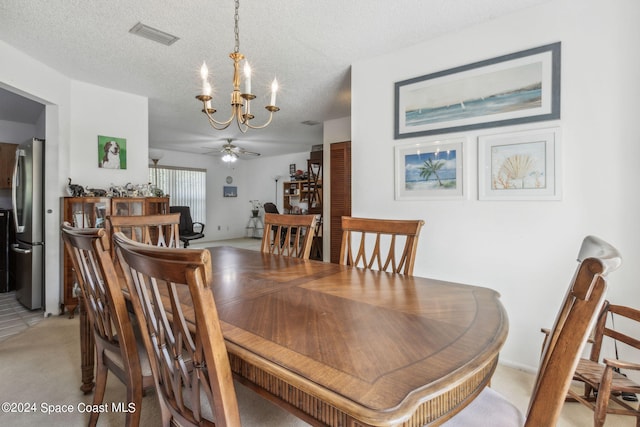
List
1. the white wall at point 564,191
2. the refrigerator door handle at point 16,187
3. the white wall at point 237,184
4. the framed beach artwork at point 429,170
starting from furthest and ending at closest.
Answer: the white wall at point 237,184, the refrigerator door handle at point 16,187, the framed beach artwork at point 429,170, the white wall at point 564,191

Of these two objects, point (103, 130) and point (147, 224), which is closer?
point (147, 224)

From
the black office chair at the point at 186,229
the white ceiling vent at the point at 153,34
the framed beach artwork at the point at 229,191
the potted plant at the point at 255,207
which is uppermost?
the white ceiling vent at the point at 153,34

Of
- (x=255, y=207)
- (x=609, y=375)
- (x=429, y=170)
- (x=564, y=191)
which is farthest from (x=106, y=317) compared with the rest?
(x=255, y=207)

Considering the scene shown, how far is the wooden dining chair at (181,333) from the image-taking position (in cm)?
64

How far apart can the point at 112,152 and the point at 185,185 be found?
4.36 metres

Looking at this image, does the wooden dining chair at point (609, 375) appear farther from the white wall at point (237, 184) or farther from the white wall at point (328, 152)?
the white wall at point (237, 184)

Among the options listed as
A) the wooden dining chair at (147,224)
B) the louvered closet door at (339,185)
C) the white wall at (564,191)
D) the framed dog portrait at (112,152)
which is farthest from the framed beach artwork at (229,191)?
the white wall at (564,191)

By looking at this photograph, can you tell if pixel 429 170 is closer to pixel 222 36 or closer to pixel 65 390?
pixel 222 36

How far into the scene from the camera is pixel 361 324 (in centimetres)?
95

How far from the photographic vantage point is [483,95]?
2.35 meters

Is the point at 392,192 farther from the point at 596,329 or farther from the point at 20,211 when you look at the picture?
the point at 20,211

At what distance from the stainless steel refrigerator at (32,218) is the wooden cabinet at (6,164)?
5.26 ft

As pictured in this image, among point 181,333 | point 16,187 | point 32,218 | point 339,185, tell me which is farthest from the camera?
point 339,185

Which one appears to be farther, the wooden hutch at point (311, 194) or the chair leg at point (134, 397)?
the wooden hutch at point (311, 194)
